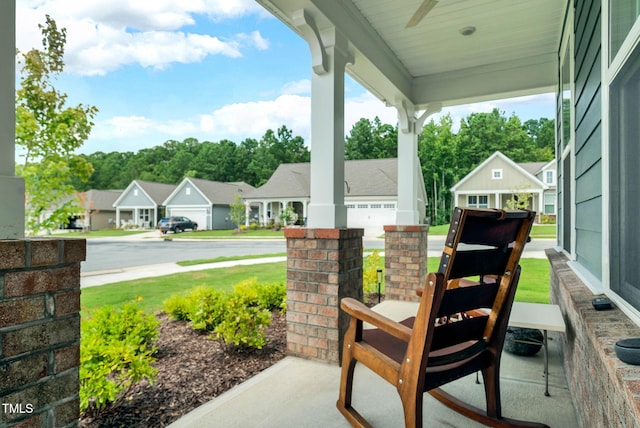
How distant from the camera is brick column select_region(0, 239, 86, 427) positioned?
94 cm

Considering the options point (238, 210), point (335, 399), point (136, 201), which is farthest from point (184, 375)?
point (136, 201)

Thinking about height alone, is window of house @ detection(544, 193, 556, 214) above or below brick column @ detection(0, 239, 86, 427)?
above

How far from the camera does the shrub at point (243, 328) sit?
2527 mm

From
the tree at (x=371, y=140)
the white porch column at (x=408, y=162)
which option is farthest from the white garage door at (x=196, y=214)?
the white porch column at (x=408, y=162)

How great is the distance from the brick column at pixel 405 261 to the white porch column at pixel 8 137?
372cm

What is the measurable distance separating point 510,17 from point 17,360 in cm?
376

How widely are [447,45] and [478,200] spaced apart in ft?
38.1

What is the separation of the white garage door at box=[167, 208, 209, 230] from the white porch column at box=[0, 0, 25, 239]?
18914mm

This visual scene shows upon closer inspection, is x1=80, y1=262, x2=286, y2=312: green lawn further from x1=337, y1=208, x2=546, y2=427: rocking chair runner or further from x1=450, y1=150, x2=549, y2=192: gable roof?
x1=450, y1=150, x2=549, y2=192: gable roof

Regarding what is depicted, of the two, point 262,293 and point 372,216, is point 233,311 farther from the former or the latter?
point 372,216

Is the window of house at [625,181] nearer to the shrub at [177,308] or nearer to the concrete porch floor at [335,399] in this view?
the concrete porch floor at [335,399]

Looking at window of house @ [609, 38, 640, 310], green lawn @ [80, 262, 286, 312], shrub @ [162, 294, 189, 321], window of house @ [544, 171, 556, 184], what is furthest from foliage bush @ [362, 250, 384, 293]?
window of house @ [544, 171, 556, 184]

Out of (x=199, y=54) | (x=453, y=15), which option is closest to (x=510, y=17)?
(x=453, y=15)

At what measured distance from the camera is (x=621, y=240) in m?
1.34
